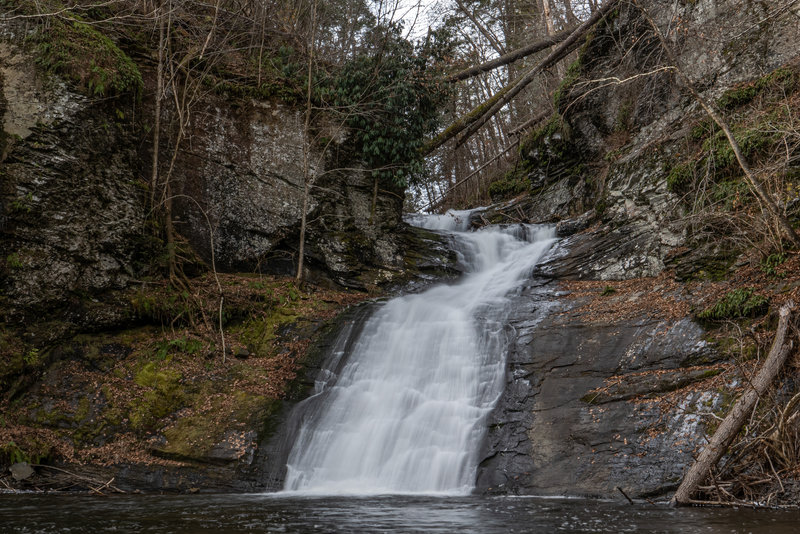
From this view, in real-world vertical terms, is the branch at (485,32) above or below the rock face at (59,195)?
above

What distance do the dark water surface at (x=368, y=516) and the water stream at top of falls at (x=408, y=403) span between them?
0.86m

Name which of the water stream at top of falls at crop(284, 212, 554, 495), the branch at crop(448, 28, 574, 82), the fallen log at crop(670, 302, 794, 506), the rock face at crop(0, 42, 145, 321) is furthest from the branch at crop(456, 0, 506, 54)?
the fallen log at crop(670, 302, 794, 506)

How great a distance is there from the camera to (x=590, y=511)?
4875 millimetres

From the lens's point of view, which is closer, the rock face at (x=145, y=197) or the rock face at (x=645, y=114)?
the rock face at (x=145, y=197)

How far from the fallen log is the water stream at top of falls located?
7.94 feet

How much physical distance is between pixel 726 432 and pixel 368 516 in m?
3.53

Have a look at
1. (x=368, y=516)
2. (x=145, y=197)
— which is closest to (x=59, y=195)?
(x=145, y=197)

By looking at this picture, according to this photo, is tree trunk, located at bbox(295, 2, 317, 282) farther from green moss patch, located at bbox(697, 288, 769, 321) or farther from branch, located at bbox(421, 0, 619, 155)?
green moss patch, located at bbox(697, 288, 769, 321)

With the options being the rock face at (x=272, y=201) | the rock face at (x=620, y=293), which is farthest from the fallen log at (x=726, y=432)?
the rock face at (x=272, y=201)

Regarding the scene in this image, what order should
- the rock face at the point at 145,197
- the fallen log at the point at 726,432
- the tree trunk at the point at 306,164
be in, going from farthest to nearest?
the tree trunk at the point at 306,164 → the rock face at the point at 145,197 → the fallen log at the point at 726,432

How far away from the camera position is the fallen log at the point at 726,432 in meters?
4.89

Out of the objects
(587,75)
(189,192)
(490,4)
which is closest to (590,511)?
(189,192)

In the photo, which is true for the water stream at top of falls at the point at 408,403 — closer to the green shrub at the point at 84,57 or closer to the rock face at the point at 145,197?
the rock face at the point at 145,197

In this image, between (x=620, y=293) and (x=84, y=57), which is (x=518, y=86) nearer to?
(x=620, y=293)
